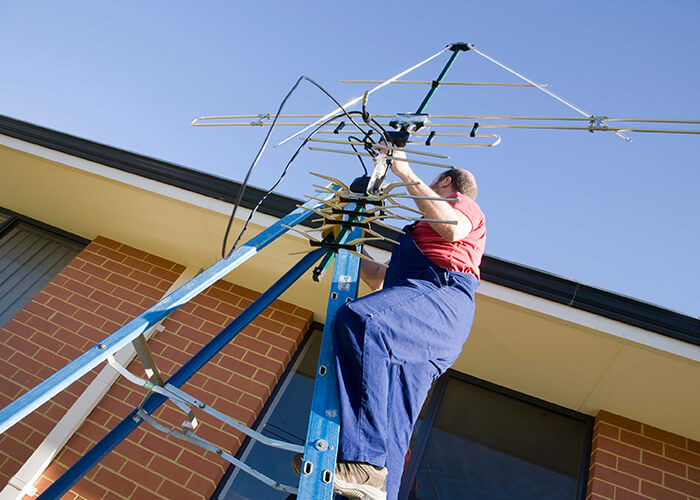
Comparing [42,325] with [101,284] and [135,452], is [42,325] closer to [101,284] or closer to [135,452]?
[101,284]

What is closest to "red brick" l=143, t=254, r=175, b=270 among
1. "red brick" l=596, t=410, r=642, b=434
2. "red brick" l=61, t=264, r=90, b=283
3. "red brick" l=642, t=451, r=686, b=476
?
"red brick" l=61, t=264, r=90, b=283

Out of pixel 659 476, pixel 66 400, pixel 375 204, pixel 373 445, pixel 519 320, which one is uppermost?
pixel 519 320

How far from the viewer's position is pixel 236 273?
13.6 ft

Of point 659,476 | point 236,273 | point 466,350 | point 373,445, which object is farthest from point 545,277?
point 236,273

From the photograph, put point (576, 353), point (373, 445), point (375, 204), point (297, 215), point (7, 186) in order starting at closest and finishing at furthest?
point (373, 445)
point (375, 204)
point (297, 215)
point (576, 353)
point (7, 186)

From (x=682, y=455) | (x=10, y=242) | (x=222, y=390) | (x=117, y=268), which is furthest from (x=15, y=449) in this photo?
(x=682, y=455)

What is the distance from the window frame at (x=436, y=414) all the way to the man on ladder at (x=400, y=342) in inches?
68.0

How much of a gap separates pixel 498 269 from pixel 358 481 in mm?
1942

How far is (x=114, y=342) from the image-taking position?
160 centimetres

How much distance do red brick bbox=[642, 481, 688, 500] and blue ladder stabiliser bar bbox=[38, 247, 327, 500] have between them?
2594mm

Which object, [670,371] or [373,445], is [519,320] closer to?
[670,371]

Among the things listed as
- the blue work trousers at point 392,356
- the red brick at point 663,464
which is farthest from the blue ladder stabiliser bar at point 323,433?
→ the red brick at point 663,464

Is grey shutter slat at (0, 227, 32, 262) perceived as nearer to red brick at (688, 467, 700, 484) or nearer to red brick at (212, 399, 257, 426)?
red brick at (212, 399, 257, 426)

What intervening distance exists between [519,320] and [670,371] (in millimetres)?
882
